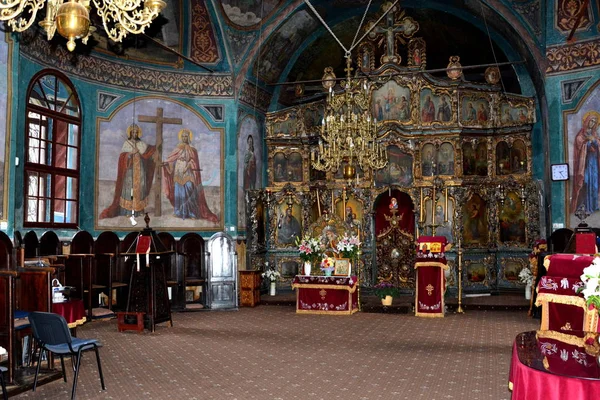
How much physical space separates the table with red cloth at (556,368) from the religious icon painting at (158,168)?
1223cm

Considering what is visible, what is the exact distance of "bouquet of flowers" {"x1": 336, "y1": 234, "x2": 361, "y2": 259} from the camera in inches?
567

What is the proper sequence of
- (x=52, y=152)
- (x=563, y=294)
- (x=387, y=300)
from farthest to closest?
(x=387, y=300) → (x=52, y=152) → (x=563, y=294)

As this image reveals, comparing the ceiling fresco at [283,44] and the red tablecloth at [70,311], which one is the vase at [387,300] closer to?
the ceiling fresco at [283,44]

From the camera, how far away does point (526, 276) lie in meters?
15.2

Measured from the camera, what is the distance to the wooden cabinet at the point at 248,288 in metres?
15.9

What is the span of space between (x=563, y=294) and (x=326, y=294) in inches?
303

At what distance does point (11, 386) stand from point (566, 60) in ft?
43.7

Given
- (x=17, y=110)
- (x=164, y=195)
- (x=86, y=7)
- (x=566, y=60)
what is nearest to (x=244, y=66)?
(x=164, y=195)

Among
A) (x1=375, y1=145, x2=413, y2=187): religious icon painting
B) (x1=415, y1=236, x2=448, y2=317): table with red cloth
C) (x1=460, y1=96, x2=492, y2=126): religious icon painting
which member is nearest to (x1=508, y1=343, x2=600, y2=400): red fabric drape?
(x1=415, y1=236, x2=448, y2=317): table with red cloth

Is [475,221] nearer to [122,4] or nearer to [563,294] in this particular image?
[563,294]

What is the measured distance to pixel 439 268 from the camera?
13.5 metres

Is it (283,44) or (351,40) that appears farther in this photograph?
(351,40)

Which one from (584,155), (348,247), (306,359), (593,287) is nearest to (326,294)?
(348,247)

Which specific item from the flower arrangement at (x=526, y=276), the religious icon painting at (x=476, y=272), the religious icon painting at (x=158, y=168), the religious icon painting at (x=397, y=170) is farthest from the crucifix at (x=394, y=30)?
the flower arrangement at (x=526, y=276)
